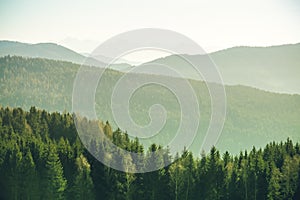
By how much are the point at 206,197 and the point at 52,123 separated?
29707 millimetres

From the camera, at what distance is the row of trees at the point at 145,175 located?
5428 cm

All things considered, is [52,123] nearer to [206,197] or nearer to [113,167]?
[113,167]

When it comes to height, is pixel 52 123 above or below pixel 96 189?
above

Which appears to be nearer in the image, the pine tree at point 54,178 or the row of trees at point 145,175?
the row of trees at point 145,175

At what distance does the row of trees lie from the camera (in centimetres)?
5428

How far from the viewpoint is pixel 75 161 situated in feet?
196

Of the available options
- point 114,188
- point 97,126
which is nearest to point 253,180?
point 114,188

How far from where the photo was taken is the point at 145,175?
5712cm

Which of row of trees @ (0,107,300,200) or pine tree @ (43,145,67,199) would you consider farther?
pine tree @ (43,145,67,199)

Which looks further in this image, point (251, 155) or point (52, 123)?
point (52, 123)

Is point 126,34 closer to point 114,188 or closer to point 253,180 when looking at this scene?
point 114,188

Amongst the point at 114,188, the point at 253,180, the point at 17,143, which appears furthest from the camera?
the point at 17,143

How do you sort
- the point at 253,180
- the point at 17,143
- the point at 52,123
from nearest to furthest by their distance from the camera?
the point at 253,180 → the point at 17,143 → the point at 52,123

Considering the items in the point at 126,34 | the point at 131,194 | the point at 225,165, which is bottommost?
the point at 131,194
